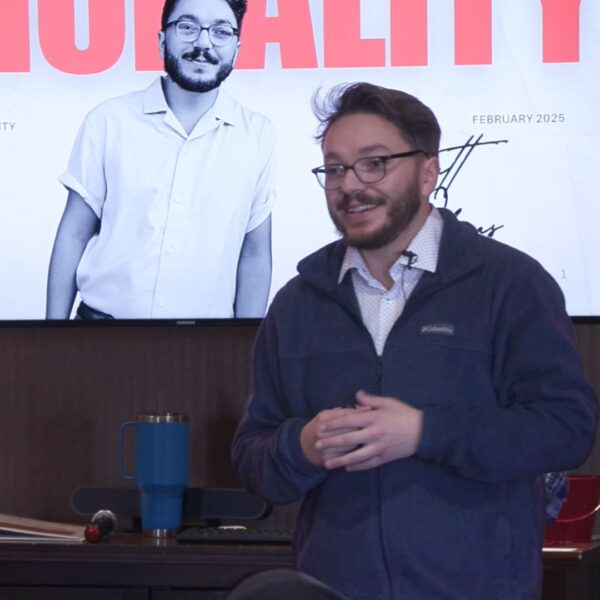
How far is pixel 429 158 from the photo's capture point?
1967 mm

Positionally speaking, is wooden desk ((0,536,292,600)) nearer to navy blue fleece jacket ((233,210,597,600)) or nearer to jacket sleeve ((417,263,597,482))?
navy blue fleece jacket ((233,210,597,600))

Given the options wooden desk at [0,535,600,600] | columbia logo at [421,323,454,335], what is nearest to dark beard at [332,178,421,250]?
columbia logo at [421,323,454,335]

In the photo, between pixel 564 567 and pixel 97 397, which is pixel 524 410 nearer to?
pixel 564 567

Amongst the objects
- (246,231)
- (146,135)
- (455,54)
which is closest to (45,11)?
(146,135)

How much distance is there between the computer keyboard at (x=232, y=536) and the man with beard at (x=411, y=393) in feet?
1.72

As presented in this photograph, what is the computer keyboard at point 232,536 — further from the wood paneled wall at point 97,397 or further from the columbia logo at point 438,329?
the columbia logo at point 438,329

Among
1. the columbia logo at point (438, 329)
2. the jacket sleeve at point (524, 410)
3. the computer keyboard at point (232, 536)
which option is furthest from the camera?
the computer keyboard at point (232, 536)

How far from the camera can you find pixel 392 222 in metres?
1.92

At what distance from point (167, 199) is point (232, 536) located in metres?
0.83

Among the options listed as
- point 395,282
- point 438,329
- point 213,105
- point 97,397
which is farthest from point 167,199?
point 438,329

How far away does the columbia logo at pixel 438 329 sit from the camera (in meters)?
1.86

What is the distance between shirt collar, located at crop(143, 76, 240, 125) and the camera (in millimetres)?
2885

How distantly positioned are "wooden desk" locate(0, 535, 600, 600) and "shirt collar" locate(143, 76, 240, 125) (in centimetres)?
102

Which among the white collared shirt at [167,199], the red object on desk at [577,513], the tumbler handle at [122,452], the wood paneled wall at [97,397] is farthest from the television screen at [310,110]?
the red object on desk at [577,513]
